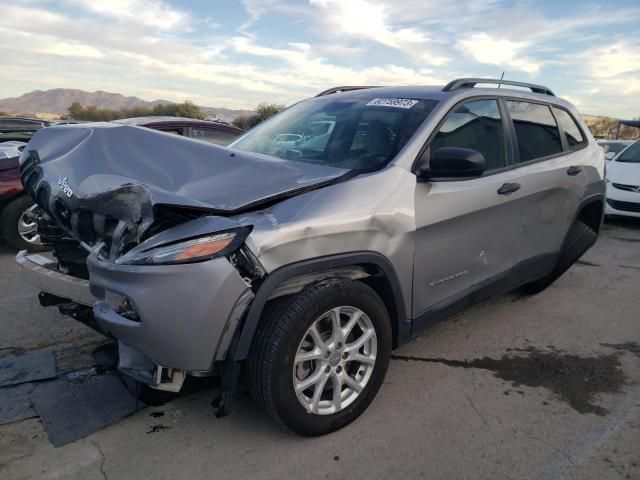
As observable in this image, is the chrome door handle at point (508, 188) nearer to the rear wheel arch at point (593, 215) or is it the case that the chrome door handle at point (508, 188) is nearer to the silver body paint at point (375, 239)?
the silver body paint at point (375, 239)

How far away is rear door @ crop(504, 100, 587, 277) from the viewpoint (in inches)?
149

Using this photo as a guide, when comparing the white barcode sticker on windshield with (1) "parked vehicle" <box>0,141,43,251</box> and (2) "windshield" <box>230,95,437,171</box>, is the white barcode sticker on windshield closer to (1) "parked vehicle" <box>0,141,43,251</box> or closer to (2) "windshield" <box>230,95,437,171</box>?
(2) "windshield" <box>230,95,437,171</box>

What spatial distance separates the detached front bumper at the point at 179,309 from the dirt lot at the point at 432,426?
593 mm

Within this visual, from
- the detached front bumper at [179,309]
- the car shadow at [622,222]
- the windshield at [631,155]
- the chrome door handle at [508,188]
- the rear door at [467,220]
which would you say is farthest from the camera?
the windshield at [631,155]

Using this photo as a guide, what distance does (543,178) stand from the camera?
3885 millimetres

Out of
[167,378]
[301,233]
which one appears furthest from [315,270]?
[167,378]

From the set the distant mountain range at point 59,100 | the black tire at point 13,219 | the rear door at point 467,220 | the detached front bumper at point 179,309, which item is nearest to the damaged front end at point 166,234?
the detached front bumper at point 179,309

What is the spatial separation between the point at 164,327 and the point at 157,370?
11.8 inches

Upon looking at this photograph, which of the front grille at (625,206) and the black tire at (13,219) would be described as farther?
the front grille at (625,206)

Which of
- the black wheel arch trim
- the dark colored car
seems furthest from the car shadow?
the black wheel arch trim

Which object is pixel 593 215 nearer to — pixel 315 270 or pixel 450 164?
pixel 450 164

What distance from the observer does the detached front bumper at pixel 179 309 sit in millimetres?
2131

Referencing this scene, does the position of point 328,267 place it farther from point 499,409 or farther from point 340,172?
point 499,409

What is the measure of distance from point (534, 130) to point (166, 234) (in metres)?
3.02
